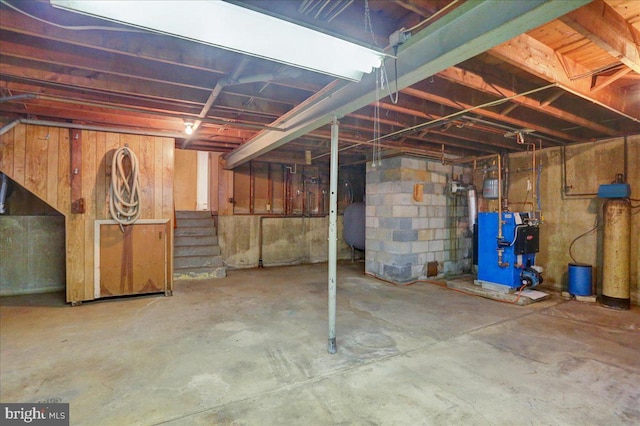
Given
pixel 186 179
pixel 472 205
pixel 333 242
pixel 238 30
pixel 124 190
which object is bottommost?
pixel 333 242

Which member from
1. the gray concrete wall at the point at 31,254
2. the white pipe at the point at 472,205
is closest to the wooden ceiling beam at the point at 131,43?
the gray concrete wall at the point at 31,254

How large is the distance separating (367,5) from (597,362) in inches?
121

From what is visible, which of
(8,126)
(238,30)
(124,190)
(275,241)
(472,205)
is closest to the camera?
(238,30)

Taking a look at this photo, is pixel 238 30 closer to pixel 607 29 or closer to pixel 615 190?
pixel 607 29

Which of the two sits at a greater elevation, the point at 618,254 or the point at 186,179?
the point at 186,179

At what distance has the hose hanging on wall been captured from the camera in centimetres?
375

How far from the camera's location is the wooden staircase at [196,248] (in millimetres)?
5137

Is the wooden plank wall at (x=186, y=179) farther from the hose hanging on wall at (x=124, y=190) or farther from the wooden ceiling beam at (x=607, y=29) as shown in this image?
the wooden ceiling beam at (x=607, y=29)

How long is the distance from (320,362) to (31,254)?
459cm

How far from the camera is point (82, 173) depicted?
12.1 feet

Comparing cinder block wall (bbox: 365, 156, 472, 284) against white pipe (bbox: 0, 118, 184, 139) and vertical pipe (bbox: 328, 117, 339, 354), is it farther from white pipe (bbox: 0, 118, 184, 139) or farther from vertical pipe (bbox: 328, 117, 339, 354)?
white pipe (bbox: 0, 118, 184, 139)

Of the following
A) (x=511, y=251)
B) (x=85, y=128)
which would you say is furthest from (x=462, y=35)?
(x=85, y=128)

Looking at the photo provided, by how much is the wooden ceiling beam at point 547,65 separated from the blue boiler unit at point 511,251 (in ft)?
5.53
